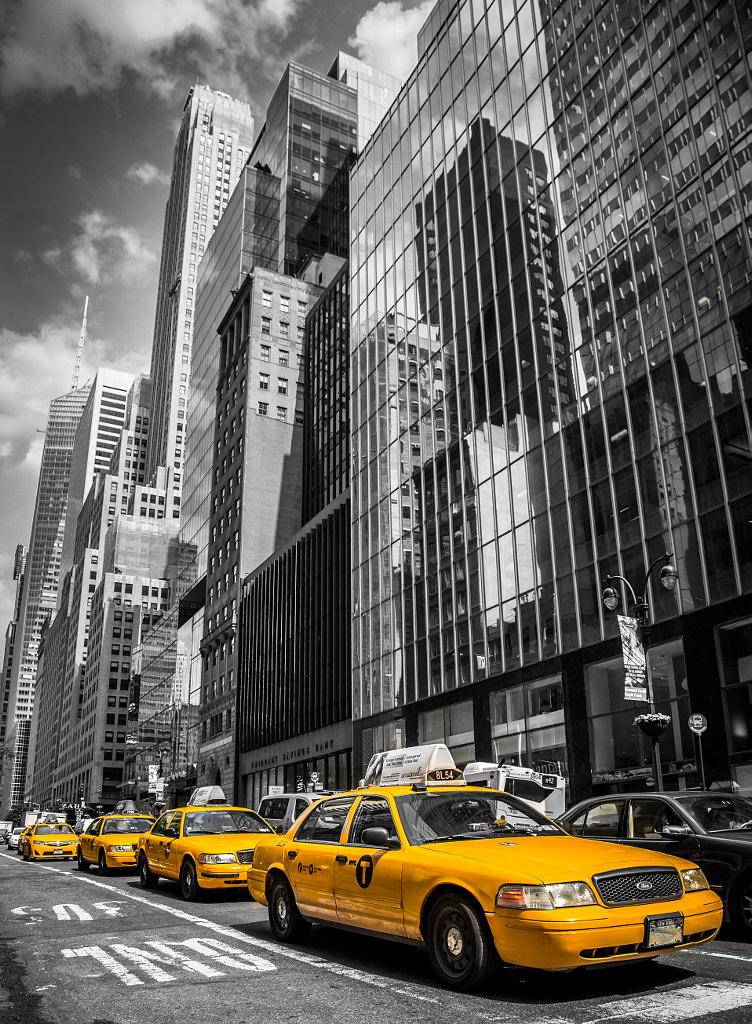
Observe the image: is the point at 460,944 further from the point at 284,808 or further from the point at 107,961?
→ the point at 284,808

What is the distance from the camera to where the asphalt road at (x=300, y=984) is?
551 cm

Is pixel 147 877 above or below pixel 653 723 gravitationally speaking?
below

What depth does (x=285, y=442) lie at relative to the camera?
8050cm

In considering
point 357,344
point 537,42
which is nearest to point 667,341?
point 537,42

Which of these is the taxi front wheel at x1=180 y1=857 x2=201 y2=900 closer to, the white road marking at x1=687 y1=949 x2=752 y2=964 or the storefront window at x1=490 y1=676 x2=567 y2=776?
the white road marking at x1=687 y1=949 x2=752 y2=964

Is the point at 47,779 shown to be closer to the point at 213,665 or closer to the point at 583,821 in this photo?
the point at 213,665

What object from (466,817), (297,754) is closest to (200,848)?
(466,817)

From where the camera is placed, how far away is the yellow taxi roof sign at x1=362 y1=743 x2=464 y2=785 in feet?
68.4

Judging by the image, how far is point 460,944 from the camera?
6.21 meters

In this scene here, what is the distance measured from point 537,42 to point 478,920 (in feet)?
119

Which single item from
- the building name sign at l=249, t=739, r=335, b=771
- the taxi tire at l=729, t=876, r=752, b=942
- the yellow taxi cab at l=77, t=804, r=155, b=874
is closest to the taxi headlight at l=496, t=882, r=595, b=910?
the taxi tire at l=729, t=876, r=752, b=942

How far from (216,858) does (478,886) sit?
8.36m

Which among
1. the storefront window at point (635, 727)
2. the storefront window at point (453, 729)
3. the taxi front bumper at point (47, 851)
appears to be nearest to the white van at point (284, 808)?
the storefront window at point (635, 727)

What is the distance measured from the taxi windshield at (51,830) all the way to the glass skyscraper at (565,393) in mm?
14382
